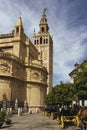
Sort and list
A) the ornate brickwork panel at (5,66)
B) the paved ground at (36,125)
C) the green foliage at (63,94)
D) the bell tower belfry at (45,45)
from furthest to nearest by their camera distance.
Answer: the bell tower belfry at (45,45), the ornate brickwork panel at (5,66), the green foliage at (63,94), the paved ground at (36,125)

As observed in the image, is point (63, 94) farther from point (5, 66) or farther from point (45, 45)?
point (45, 45)

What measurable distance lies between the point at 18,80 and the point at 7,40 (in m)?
13.8

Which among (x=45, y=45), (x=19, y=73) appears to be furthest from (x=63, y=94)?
(x=45, y=45)

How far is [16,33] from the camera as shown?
69.7 m

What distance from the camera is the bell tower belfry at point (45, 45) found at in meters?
100

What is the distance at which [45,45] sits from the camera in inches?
4031

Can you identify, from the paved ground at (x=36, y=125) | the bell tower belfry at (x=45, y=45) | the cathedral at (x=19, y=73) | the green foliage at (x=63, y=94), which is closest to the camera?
the paved ground at (x=36, y=125)

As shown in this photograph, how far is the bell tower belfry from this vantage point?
10038 cm

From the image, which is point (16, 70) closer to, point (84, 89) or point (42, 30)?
point (84, 89)

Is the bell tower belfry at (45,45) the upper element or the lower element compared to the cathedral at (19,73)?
upper

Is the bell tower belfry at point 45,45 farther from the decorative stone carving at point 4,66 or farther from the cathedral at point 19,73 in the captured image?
the decorative stone carving at point 4,66

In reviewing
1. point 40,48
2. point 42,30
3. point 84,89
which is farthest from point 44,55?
point 84,89

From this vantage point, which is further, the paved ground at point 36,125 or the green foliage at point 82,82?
the green foliage at point 82,82

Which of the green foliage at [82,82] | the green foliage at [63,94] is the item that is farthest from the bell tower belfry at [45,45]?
the green foliage at [82,82]
